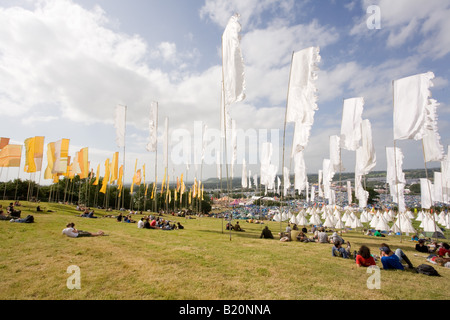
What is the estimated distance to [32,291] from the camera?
5.34m

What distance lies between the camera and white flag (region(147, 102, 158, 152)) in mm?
23038

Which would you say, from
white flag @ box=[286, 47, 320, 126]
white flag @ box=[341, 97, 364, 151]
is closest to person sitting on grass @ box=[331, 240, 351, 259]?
white flag @ box=[286, 47, 320, 126]

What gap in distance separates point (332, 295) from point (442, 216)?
3902cm

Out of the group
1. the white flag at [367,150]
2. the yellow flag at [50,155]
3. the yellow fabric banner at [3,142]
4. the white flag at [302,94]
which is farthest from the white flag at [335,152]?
the yellow fabric banner at [3,142]

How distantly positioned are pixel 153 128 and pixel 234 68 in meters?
14.0

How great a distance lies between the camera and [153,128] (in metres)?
23.1

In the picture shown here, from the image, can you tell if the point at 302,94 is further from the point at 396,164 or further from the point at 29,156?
the point at 29,156

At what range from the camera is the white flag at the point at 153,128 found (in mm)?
23038

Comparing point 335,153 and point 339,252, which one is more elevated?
point 335,153

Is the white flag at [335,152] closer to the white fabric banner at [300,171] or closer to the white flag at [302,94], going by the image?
the white fabric banner at [300,171]

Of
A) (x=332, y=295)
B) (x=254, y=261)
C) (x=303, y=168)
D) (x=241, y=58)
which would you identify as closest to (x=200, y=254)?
(x=254, y=261)

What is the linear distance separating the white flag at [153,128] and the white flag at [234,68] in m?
13.3

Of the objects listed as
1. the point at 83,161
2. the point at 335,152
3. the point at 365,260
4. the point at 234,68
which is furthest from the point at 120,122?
the point at 365,260
